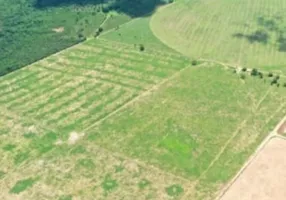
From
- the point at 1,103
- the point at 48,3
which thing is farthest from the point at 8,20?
the point at 1,103

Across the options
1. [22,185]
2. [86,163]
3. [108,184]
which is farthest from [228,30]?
[22,185]

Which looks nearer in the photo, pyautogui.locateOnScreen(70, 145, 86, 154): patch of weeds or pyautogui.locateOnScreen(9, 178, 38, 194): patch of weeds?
pyautogui.locateOnScreen(9, 178, 38, 194): patch of weeds

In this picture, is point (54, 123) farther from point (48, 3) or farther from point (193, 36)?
point (48, 3)

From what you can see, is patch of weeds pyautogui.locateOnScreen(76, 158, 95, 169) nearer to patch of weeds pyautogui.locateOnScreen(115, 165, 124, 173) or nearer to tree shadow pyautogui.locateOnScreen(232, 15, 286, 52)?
patch of weeds pyautogui.locateOnScreen(115, 165, 124, 173)

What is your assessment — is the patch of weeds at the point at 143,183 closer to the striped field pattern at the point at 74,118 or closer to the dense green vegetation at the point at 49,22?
the striped field pattern at the point at 74,118

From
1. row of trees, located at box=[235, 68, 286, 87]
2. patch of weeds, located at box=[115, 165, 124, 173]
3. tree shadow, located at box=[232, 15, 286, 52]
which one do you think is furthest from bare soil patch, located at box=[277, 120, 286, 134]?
tree shadow, located at box=[232, 15, 286, 52]

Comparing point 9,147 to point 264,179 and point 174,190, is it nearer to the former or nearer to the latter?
point 174,190
